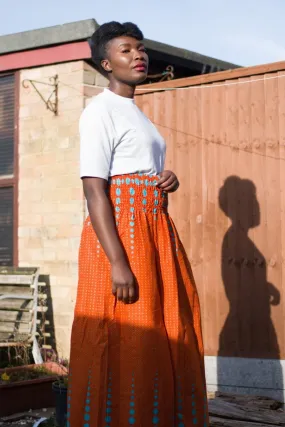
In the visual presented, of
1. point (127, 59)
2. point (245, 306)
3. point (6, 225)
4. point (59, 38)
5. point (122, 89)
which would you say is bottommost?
point (245, 306)

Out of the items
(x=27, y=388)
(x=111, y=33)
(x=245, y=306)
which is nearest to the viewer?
(x=111, y=33)

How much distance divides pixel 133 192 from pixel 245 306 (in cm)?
308

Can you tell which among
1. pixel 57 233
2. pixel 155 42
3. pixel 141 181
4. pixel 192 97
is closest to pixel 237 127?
pixel 192 97

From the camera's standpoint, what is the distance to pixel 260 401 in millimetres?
5285

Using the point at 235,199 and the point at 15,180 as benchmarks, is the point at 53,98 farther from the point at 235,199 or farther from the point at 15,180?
the point at 235,199

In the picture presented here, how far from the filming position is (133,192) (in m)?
3.01

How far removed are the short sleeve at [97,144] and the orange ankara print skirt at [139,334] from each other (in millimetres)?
135

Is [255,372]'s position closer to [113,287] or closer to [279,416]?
[279,416]

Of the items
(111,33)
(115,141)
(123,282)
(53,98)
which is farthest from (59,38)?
(123,282)

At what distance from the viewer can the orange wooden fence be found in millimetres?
5750

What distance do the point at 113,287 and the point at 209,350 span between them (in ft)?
10.9

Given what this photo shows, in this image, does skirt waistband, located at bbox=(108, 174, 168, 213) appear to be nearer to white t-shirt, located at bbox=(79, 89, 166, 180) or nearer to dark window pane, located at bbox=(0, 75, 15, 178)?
white t-shirt, located at bbox=(79, 89, 166, 180)

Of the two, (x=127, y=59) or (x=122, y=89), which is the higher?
(x=127, y=59)

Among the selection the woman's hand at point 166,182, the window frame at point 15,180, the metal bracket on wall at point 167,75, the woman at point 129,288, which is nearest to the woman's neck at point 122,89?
the woman at point 129,288
